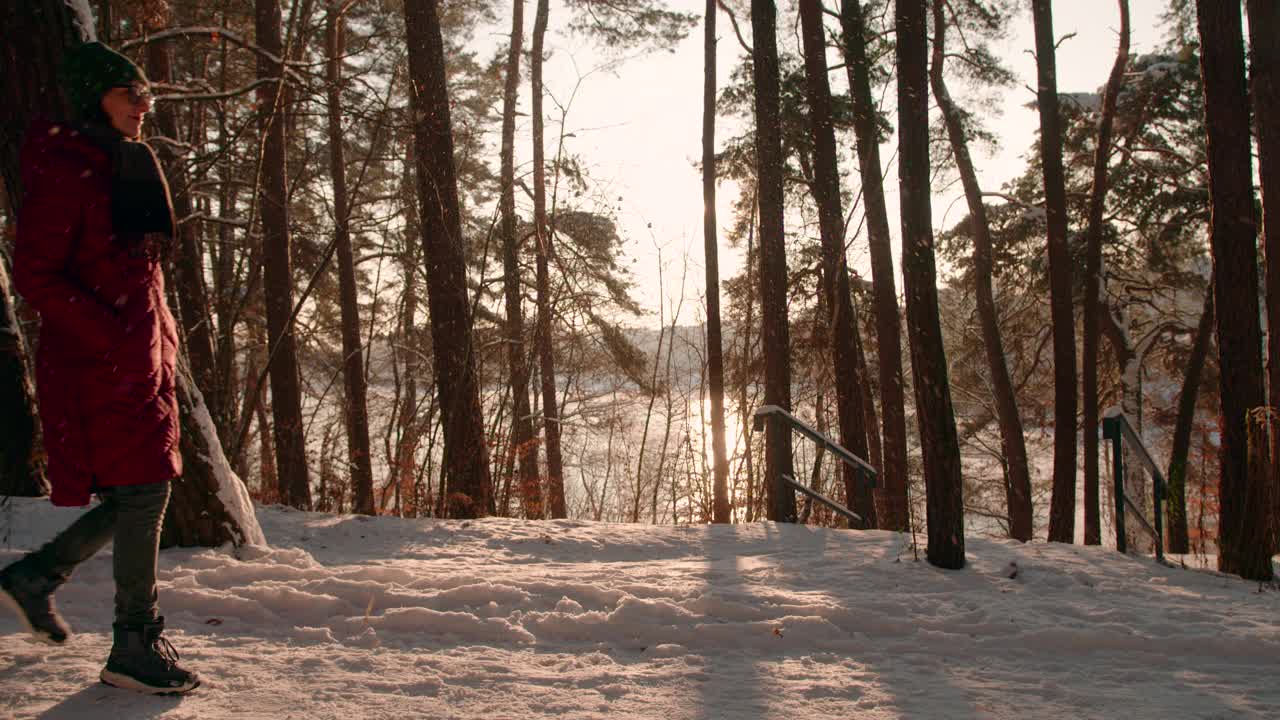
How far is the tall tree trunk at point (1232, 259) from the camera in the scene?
17.3 feet

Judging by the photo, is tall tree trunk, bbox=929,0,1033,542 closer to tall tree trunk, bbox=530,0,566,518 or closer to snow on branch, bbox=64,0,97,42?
tall tree trunk, bbox=530,0,566,518

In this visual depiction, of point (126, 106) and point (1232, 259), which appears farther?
point (1232, 259)

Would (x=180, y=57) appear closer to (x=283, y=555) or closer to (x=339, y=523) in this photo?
(x=339, y=523)

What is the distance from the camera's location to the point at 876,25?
37.7 feet

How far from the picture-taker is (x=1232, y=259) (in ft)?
17.7

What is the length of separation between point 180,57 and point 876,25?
11167 mm

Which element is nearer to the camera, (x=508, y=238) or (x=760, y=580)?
(x=760, y=580)

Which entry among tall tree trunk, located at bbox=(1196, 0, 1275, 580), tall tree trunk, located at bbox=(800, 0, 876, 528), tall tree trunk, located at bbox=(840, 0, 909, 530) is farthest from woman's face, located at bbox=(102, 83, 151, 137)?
tall tree trunk, located at bbox=(840, 0, 909, 530)

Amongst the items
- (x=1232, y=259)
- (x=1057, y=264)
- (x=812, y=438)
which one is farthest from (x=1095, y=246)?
(x=812, y=438)

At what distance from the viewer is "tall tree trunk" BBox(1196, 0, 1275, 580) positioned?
5258 mm

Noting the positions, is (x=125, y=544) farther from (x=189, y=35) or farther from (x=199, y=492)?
(x=189, y=35)

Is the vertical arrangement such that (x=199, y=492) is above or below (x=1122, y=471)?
above

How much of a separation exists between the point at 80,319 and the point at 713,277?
1136cm

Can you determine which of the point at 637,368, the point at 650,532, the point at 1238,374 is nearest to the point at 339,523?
the point at 650,532
